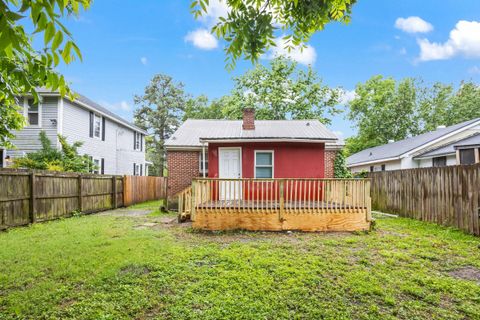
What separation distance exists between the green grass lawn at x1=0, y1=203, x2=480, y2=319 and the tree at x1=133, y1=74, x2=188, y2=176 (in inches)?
1106

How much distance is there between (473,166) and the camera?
7.29 meters

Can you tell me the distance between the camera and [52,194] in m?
9.47

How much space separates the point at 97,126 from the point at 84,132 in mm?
1630

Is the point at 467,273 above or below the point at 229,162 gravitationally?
below

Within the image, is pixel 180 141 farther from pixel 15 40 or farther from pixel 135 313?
pixel 15 40

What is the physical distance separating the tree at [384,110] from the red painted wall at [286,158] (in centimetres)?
2683

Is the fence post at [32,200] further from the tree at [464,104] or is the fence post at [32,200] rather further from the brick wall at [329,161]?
the tree at [464,104]

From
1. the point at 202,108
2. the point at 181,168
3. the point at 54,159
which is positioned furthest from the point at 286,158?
the point at 202,108

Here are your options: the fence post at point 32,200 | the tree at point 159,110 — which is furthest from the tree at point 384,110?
the fence post at point 32,200

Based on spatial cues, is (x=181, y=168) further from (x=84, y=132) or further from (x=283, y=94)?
(x=283, y=94)

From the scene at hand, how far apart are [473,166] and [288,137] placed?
5.36 metres

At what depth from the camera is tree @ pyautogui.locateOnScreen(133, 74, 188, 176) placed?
34562 mm

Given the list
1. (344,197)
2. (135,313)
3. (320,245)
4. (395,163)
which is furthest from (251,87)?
(135,313)

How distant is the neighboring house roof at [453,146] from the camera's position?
13.2 metres
